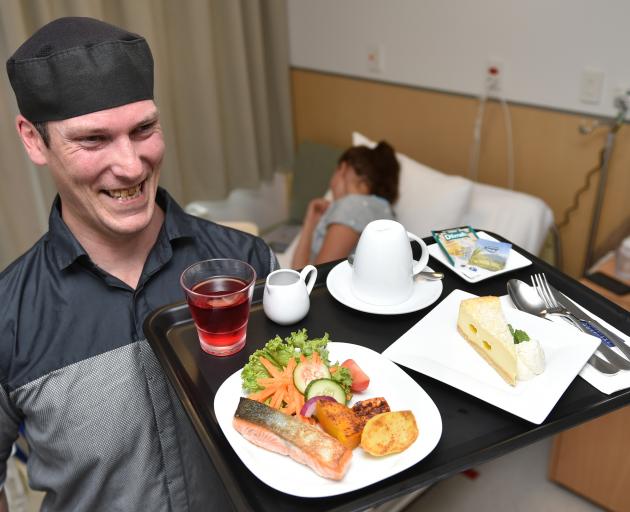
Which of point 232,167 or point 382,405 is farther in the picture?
point 232,167

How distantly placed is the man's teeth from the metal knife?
0.74m

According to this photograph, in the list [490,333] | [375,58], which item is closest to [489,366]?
[490,333]

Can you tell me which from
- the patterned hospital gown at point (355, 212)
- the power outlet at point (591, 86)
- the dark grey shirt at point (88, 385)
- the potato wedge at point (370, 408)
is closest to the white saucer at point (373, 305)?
the potato wedge at point (370, 408)

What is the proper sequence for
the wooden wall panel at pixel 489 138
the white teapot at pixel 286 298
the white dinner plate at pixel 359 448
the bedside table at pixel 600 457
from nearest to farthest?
the white dinner plate at pixel 359 448 → the white teapot at pixel 286 298 → the bedside table at pixel 600 457 → the wooden wall panel at pixel 489 138

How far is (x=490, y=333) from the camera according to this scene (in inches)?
32.6

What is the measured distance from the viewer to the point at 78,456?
1079 mm

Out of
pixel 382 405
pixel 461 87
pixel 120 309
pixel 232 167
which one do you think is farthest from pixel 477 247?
pixel 232 167

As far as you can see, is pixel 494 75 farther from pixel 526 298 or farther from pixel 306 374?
pixel 306 374

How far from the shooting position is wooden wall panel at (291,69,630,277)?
2.21 meters

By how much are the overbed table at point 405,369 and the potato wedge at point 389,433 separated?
31mm

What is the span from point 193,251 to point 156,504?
0.51m

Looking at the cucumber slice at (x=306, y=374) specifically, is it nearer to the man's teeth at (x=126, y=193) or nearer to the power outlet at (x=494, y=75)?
the man's teeth at (x=126, y=193)

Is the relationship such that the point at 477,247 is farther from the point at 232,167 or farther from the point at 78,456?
the point at 232,167

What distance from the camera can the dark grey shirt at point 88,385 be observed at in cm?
105
